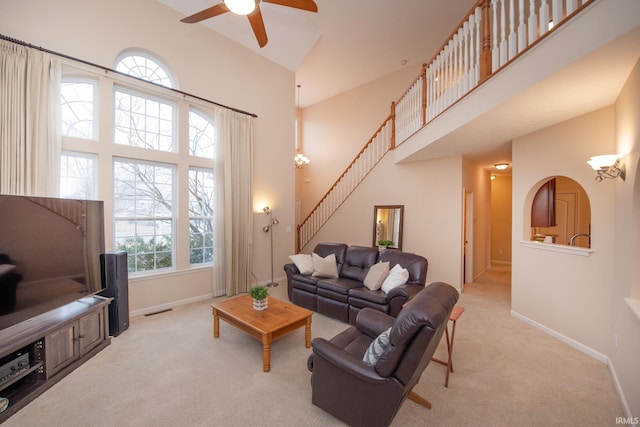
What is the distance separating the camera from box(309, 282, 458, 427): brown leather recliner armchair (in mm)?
1635

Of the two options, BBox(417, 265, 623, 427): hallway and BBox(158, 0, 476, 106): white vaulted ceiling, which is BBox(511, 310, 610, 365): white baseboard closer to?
BBox(417, 265, 623, 427): hallway

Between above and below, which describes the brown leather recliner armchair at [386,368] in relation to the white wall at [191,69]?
below

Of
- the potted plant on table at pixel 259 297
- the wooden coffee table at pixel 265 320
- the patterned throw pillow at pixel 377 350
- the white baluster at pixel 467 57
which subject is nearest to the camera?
the patterned throw pillow at pixel 377 350

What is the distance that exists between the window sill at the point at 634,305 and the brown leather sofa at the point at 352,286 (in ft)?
6.11

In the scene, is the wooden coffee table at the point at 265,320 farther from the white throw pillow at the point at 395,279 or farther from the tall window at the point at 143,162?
the tall window at the point at 143,162

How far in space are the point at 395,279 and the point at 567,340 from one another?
212 cm

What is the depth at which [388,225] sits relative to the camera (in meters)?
6.16

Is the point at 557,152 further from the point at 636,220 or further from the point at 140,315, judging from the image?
the point at 140,315

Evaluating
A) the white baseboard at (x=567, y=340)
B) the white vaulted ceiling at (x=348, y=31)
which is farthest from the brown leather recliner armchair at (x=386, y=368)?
the white vaulted ceiling at (x=348, y=31)

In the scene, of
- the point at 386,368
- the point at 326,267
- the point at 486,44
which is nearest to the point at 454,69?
the point at 486,44

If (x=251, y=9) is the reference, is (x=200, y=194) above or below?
below

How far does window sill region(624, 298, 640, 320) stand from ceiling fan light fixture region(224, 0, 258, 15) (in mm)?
4043

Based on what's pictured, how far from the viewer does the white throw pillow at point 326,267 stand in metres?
4.45

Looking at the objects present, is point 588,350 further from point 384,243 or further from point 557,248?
point 384,243
